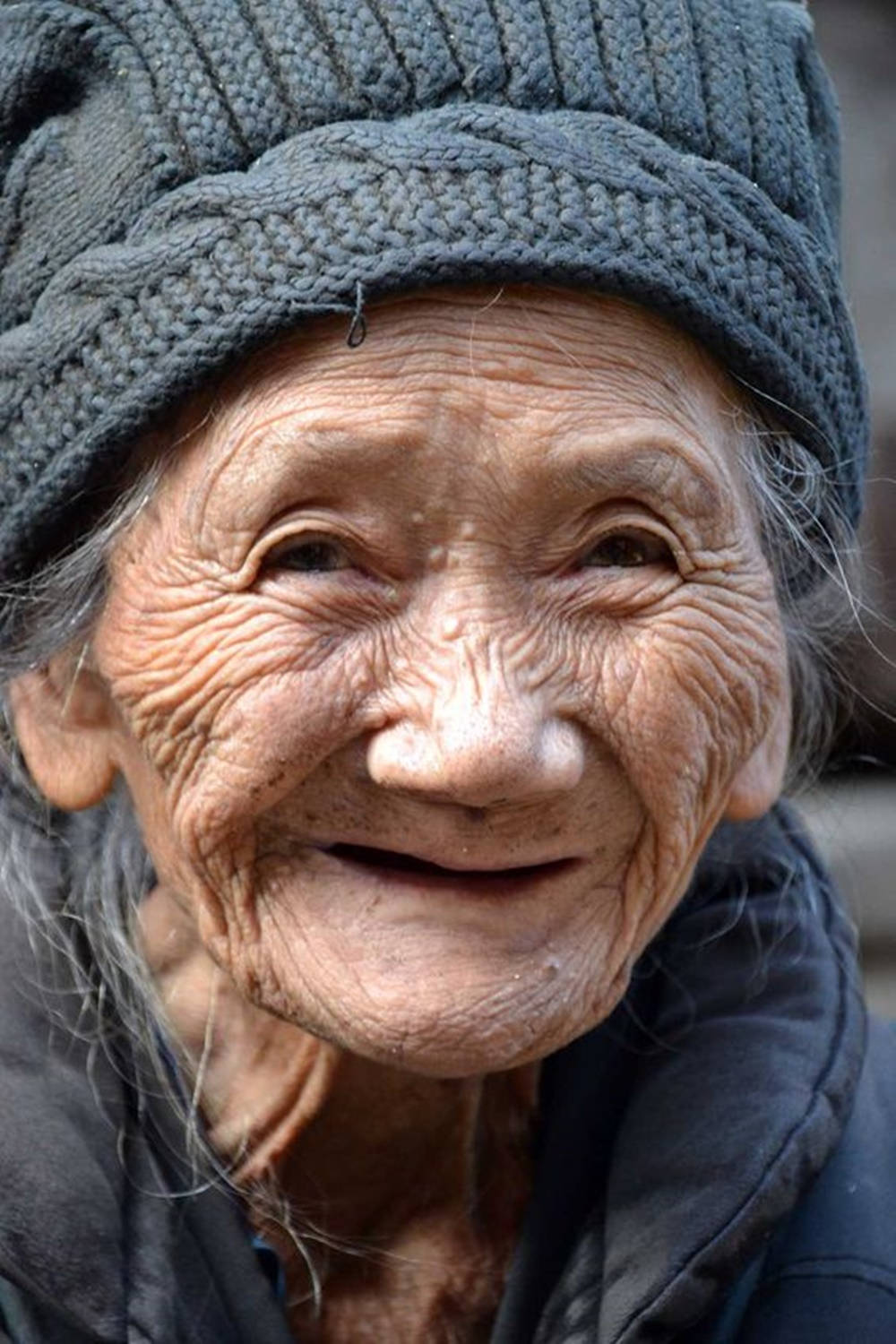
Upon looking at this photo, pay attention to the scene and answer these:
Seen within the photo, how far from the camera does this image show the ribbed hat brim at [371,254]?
2.17 meters

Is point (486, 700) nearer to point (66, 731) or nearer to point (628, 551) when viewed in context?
point (628, 551)

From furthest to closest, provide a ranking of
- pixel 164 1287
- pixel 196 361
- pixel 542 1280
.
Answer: pixel 542 1280 < pixel 164 1287 < pixel 196 361

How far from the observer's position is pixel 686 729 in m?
2.38

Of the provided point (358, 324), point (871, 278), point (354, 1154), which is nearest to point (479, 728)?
point (358, 324)

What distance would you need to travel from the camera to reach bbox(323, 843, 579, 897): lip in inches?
90.9

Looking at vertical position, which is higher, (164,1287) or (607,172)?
(607,172)

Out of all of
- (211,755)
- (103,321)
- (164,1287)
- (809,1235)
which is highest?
(103,321)

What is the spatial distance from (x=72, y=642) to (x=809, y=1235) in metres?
1.11

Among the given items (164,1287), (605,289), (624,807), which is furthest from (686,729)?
(164,1287)

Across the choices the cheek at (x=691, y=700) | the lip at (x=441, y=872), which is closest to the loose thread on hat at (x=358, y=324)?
the cheek at (x=691, y=700)

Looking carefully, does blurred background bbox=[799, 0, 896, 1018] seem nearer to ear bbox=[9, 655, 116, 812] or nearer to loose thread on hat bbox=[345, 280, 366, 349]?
ear bbox=[9, 655, 116, 812]

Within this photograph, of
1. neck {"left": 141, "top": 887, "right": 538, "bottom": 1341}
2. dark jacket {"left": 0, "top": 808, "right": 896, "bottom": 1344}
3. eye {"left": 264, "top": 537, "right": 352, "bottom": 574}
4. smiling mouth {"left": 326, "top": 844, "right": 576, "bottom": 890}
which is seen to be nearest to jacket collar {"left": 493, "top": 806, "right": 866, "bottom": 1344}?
dark jacket {"left": 0, "top": 808, "right": 896, "bottom": 1344}

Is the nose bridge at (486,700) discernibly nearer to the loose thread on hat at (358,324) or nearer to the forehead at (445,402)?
the forehead at (445,402)

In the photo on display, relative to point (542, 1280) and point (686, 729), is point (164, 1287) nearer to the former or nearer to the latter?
point (542, 1280)
